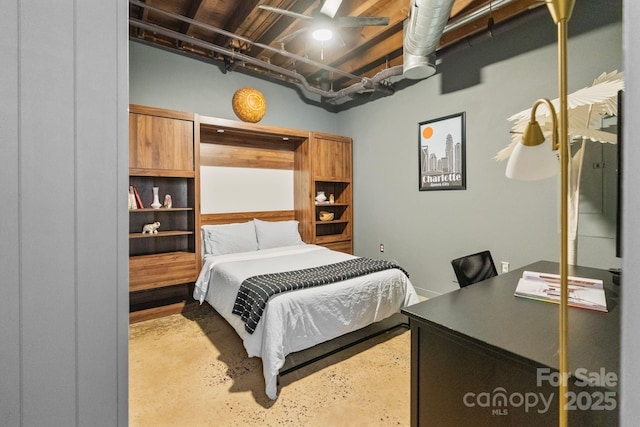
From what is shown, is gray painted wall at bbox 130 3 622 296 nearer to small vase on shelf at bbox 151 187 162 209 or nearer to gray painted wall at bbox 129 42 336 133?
gray painted wall at bbox 129 42 336 133

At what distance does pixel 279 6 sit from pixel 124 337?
119 inches

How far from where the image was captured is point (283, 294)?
2.14 m

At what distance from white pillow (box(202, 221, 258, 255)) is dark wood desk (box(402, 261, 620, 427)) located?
2682 millimetres

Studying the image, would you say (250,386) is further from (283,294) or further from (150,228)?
(150,228)

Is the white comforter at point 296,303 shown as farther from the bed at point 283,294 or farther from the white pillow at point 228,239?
the white pillow at point 228,239

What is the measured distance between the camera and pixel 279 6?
277 centimetres

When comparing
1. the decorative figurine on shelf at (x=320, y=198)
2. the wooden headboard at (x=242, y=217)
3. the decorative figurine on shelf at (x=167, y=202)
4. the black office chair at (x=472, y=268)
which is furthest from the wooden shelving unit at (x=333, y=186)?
the black office chair at (x=472, y=268)

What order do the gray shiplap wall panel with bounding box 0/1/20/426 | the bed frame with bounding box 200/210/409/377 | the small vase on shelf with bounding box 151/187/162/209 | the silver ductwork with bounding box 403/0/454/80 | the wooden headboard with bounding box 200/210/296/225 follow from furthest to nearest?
the wooden headboard with bounding box 200/210/296/225
the small vase on shelf with bounding box 151/187/162/209
the bed frame with bounding box 200/210/409/377
the silver ductwork with bounding box 403/0/454/80
the gray shiplap wall panel with bounding box 0/1/20/426

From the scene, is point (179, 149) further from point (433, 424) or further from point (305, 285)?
point (433, 424)

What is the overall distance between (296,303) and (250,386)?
2.06 feet

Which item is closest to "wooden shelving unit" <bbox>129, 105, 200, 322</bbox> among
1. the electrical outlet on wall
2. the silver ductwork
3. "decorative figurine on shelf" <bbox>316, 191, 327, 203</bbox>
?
"decorative figurine on shelf" <bbox>316, 191, 327, 203</bbox>

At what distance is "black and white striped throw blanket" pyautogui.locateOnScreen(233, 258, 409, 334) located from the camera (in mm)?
2100

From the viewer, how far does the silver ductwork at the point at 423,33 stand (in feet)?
7.13

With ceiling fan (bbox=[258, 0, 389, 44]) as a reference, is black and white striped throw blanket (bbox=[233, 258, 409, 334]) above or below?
below
